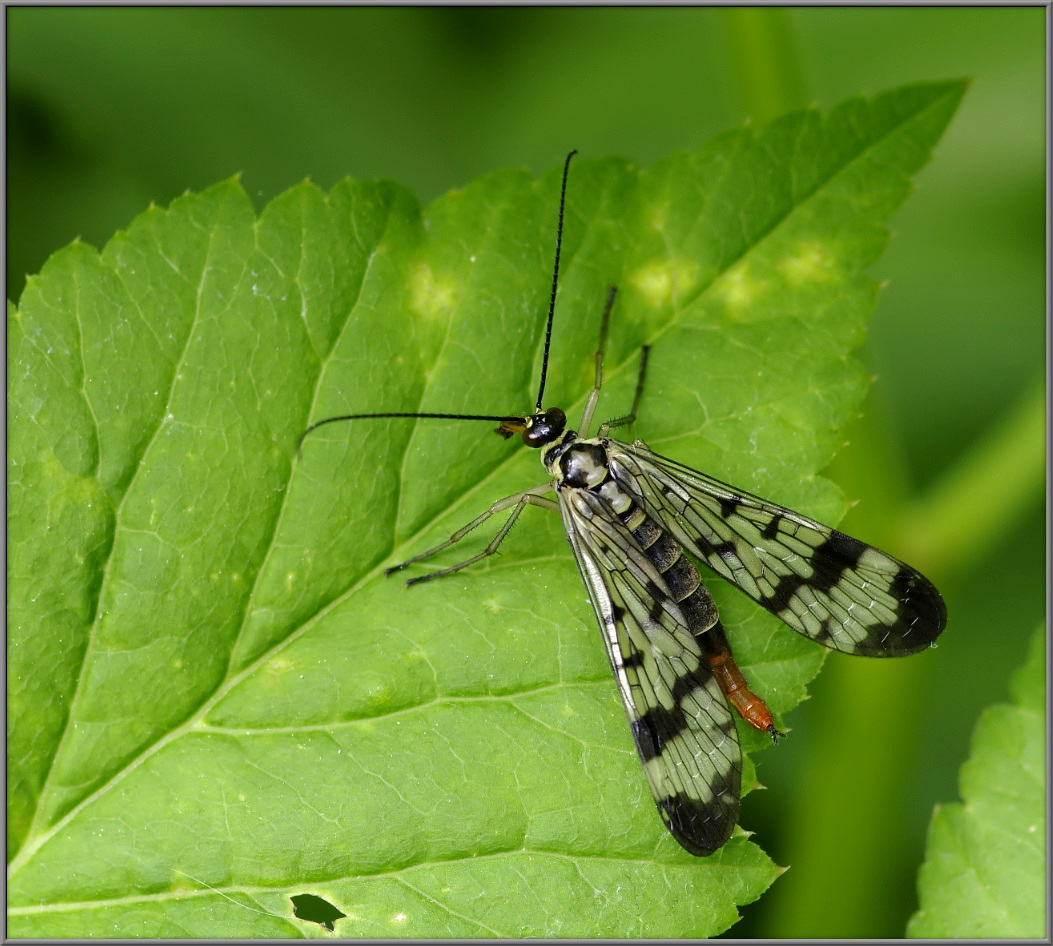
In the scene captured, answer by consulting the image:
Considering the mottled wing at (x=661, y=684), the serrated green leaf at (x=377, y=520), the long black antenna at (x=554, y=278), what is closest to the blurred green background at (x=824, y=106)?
the mottled wing at (x=661, y=684)

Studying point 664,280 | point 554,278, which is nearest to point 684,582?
point 664,280

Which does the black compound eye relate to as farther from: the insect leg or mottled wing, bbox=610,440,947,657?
mottled wing, bbox=610,440,947,657

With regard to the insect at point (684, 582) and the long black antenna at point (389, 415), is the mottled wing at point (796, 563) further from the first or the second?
the long black antenna at point (389, 415)

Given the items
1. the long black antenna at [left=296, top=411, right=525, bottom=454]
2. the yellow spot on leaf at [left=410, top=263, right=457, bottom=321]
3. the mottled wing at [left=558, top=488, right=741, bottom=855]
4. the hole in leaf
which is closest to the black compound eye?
the long black antenna at [left=296, top=411, right=525, bottom=454]

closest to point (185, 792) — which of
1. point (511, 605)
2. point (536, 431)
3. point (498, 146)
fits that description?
point (511, 605)

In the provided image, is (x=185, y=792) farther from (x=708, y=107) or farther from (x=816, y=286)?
(x=708, y=107)
